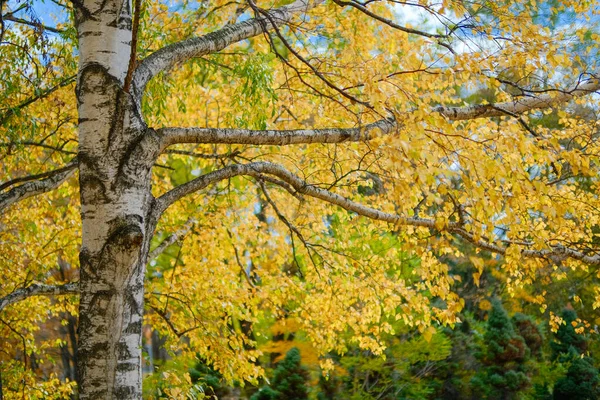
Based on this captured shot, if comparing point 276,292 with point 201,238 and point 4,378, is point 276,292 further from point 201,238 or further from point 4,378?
point 4,378

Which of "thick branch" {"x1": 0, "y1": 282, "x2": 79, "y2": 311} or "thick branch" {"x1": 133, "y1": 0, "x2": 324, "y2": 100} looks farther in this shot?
"thick branch" {"x1": 0, "y1": 282, "x2": 79, "y2": 311}

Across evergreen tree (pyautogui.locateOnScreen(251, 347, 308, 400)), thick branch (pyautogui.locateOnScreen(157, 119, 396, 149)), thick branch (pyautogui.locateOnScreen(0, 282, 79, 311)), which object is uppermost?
thick branch (pyautogui.locateOnScreen(157, 119, 396, 149))

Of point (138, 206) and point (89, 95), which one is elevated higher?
point (89, 95)

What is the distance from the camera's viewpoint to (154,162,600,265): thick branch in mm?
3488

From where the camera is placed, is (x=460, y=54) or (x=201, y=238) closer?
(x=460, y=54)

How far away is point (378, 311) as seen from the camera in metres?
6.52

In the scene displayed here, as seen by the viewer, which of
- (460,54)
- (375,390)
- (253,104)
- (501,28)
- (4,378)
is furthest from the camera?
(375,390)

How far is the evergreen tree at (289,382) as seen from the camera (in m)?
11.1

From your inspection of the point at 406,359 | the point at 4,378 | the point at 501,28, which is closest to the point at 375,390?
the point at 406,359

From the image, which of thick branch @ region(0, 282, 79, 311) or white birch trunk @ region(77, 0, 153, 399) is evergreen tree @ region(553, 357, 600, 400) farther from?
white birch trunk @ region(77, 0, 153, 399)

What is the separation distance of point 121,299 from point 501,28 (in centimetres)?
275

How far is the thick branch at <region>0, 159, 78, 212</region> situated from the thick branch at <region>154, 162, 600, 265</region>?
1.56 metres

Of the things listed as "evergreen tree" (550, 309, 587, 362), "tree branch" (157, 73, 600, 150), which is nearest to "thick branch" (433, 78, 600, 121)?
"tree branch" (157, 73, 600, 150)

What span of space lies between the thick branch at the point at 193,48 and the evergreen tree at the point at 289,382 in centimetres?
806
